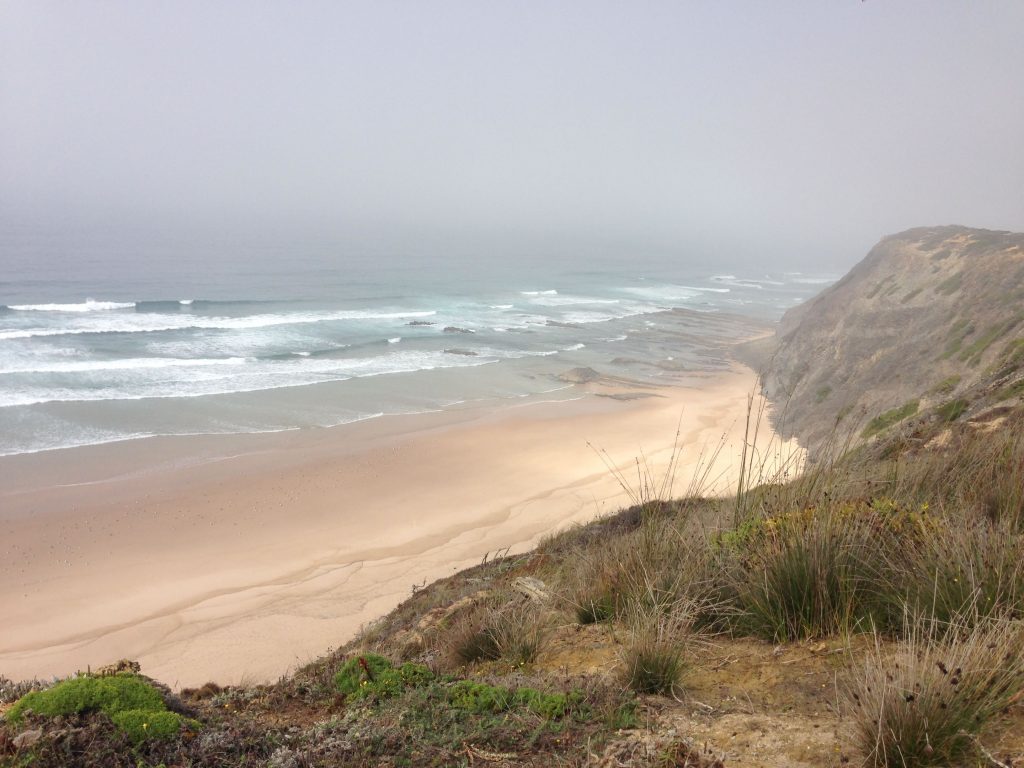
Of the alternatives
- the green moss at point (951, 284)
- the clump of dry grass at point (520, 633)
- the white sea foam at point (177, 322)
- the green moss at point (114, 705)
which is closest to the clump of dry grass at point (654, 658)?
the clump of dry grass at point (520, 633)

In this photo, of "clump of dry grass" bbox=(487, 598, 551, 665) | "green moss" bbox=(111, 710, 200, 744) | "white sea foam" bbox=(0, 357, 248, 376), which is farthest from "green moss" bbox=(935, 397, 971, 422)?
"white sea foam" bbox=(0, 357, 248, 376)

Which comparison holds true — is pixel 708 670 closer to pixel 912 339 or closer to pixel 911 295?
pixel 912 339

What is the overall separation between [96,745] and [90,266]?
218 feet

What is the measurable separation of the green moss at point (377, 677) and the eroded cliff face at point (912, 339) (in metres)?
8.40

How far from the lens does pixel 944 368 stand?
64.4 feet

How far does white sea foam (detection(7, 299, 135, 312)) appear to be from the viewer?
39.3m

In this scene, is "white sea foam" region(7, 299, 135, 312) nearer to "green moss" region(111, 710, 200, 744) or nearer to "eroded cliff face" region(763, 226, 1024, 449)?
"eroded cliff face" region(763, 226, 1024, 449)

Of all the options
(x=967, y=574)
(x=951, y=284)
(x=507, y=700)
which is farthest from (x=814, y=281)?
(x=507, y=700)

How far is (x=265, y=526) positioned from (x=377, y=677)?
41.1 ft

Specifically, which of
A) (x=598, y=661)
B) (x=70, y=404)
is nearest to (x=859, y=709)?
(x=598, y=661)

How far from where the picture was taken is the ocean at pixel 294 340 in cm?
2434

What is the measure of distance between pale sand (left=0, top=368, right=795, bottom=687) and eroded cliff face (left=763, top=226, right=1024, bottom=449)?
3918 mm

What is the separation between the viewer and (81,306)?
41.6 metres

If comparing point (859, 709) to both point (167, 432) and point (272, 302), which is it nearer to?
point (167, 432)
